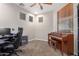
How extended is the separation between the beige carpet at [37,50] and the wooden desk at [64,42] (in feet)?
0.37

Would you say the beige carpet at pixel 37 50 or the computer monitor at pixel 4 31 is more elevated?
the computer monitor at pixel 4 31

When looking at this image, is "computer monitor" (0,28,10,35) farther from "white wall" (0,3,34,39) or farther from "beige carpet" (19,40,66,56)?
"beige carpet" (19,40,66,56)

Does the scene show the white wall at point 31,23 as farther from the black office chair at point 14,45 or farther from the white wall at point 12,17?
the black office chair at point 14,45

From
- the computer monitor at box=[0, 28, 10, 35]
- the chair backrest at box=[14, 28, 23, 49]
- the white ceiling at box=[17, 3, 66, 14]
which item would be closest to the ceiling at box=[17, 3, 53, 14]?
the white ceiling at box=[17, 3, 66, 14]

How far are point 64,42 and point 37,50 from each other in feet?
1.92

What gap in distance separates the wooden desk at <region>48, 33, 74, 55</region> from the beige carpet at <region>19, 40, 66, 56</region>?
112 mm

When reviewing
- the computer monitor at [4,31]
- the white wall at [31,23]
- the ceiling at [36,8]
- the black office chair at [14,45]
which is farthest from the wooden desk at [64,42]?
the computer monitor at [4,31]

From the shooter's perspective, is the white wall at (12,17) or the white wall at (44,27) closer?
the white wall at (12,17)

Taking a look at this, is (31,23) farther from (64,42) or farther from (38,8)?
(64,42)

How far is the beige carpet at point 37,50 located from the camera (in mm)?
2299

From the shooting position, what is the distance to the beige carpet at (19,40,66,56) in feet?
7.54

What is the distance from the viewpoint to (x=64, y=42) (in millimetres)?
2307

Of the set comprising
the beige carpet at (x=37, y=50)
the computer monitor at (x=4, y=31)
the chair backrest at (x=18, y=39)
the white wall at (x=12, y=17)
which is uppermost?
the white wall at (x=12, y=17)

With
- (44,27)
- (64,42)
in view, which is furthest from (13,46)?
(64,42)
